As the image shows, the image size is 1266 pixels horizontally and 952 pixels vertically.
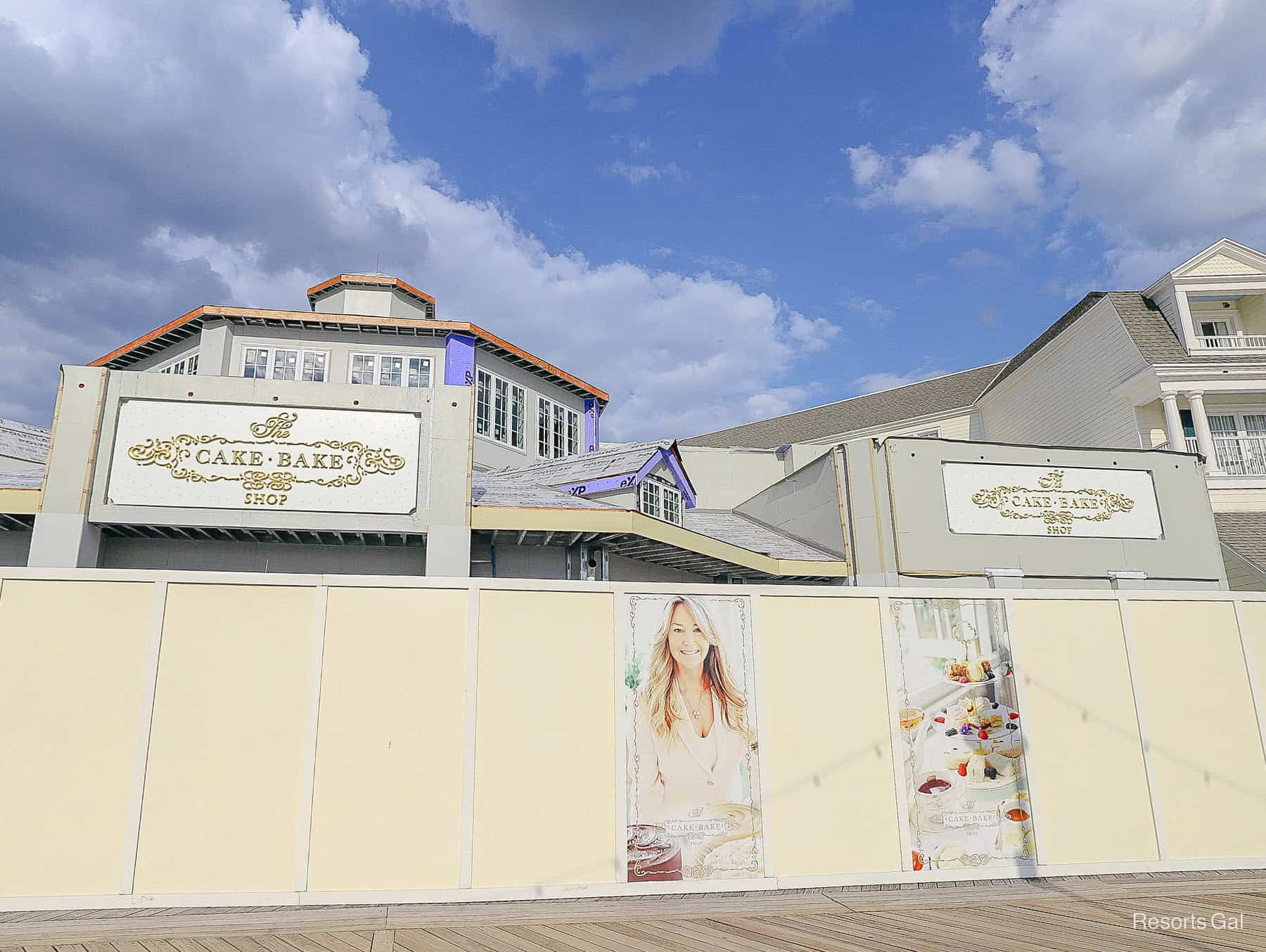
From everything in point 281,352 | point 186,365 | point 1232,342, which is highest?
point 1232,342

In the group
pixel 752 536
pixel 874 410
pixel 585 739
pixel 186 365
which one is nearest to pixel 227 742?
pixel 585 739

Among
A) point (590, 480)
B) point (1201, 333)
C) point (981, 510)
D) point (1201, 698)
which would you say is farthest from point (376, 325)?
point (1201, 333)

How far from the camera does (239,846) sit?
233 inches

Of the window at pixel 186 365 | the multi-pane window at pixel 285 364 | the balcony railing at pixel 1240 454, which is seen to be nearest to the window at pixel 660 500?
the multi-pane window at pixel 285 364

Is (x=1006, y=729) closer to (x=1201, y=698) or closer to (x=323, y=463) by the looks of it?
(x=1201, y=698)

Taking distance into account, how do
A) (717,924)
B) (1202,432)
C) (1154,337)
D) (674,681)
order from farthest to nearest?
(1154,337) < (1202,432) < (674,681) < (717,924)

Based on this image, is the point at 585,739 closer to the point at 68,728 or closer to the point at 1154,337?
the point at 68,728

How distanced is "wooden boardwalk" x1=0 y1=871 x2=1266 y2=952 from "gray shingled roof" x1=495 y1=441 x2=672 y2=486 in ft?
33.1

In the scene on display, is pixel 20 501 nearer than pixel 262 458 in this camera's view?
Yes

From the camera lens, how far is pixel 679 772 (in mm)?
6500

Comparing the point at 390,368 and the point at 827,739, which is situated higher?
the point at 390,368

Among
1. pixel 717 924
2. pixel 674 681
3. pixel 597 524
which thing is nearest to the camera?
pixel 717 924

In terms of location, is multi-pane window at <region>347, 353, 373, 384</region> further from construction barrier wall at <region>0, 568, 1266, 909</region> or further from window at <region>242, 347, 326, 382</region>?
construction barrier wall at <region>0, 568, 1266, 909</region>

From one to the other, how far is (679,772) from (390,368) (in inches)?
654
